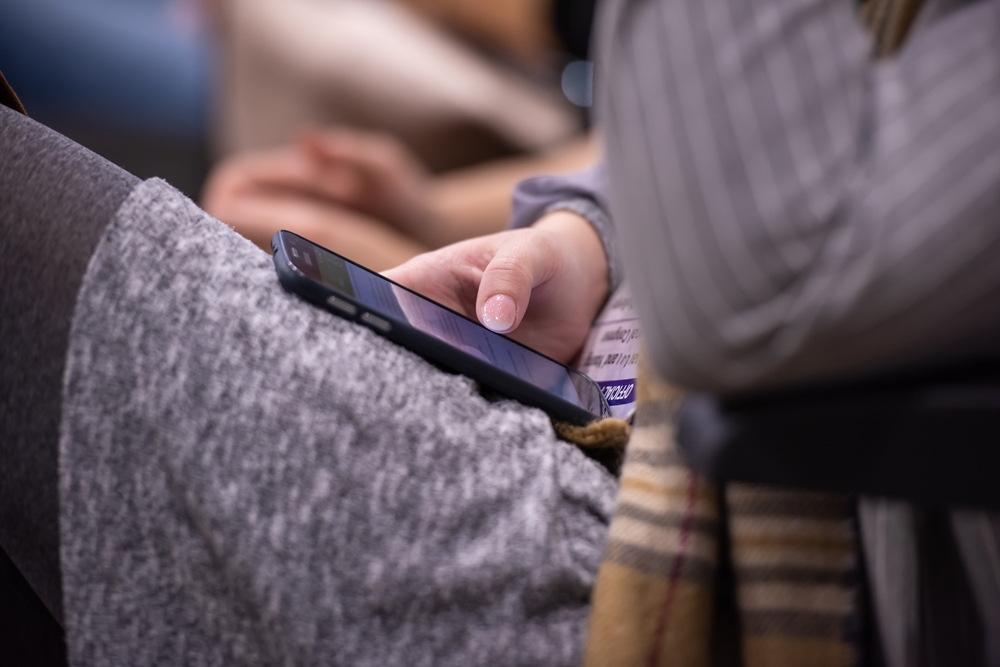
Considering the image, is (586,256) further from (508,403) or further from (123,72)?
(123,72)

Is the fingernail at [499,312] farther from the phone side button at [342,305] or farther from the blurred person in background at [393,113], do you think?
the blurred person in background at [393,113]

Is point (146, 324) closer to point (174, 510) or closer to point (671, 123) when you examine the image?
point (174, 510)

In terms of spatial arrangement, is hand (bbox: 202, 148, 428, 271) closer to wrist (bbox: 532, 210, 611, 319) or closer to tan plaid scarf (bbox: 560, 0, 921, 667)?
wrist (bbox: 532, 210, 611, 319)

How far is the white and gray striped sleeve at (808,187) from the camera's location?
0.78 feet

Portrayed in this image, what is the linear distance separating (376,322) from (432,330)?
0.10 ft

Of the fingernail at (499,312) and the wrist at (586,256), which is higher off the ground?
the wrist at (586,256)

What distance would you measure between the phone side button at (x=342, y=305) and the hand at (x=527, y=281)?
7 centimetres

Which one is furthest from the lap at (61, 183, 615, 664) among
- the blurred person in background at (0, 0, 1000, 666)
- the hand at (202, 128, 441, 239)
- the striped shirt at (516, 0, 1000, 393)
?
the hand at (202, 128, 441, 239)

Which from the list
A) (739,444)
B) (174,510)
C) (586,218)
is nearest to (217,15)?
(586,218)

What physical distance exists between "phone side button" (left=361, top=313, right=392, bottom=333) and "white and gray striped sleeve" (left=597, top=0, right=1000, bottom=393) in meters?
0.14

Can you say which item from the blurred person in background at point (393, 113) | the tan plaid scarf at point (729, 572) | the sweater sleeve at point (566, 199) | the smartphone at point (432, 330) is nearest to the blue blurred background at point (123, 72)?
the blurred person in background at point (393, 113)

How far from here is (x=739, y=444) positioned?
0.86ft

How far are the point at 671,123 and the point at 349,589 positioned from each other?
218mm

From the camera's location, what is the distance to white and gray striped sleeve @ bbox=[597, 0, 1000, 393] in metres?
0.24
